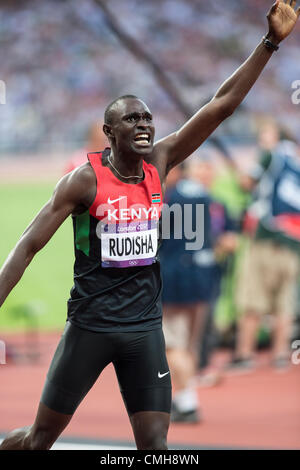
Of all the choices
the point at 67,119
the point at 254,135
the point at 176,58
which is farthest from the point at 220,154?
the point at 67,119

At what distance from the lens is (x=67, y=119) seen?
33.8 feet

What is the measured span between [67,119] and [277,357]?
3810mm

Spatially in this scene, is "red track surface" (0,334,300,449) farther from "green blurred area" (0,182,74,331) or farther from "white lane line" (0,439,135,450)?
"green blurred area" (0,182,74,331)

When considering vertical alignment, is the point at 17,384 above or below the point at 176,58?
below

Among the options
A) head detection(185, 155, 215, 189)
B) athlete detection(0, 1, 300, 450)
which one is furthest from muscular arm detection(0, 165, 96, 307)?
head detection(185, 155, 215, 189)

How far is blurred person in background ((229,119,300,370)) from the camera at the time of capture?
8695mm

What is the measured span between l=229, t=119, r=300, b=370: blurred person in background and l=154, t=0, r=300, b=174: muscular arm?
455 centimetres

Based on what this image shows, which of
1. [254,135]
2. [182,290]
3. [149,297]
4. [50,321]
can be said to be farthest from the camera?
[50,321]

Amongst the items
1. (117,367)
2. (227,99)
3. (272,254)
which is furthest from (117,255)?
(272,254)

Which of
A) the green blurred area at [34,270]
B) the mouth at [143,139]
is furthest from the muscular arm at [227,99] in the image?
the green blurred area at [34,270]

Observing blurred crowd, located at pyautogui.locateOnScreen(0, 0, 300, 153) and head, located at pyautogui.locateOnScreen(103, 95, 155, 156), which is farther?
blurred crowd, located at pyautogui.locateOnScreen(0, 0, 300, 153)
